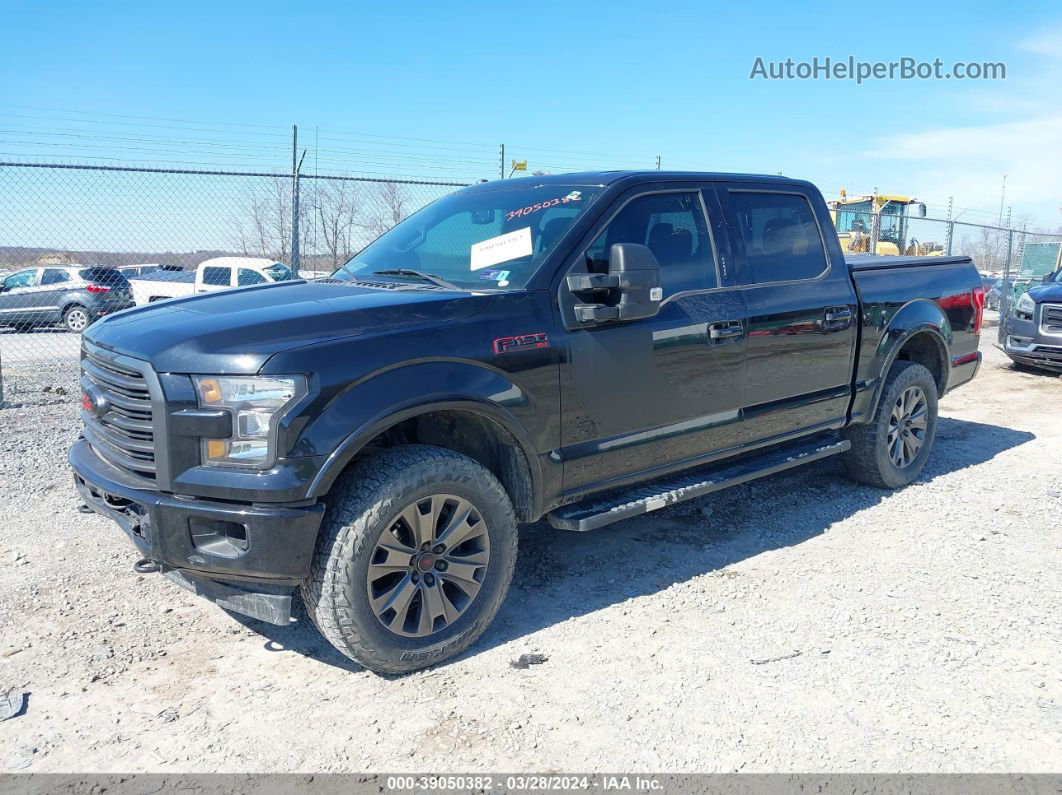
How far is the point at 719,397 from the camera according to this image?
4.32 meters

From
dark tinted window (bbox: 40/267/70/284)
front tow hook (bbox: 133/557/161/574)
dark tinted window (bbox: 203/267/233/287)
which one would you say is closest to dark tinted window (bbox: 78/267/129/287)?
dark tinted window (bbox: 40/267/70/284)

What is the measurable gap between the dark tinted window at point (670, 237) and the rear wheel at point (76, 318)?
51.6 ft

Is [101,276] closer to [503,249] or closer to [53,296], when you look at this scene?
[53,296]

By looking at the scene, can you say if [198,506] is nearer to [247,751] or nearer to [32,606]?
[247,751]

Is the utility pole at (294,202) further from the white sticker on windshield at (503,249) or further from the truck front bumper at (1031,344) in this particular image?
the truck front bumper at (1031,344)

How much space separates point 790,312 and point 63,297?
16.2 meters

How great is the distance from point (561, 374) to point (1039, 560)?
3.02m

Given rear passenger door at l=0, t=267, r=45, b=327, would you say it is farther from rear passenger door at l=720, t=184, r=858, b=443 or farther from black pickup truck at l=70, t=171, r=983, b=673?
rear passenger door at l=720, t=184, r=858, b=443

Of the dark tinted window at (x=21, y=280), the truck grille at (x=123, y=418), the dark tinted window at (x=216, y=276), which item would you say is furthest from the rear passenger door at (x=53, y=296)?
the truck grille at (x=123, y=418)

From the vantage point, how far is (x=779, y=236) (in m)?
4.86

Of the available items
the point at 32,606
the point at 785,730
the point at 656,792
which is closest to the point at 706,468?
the point at 785,730

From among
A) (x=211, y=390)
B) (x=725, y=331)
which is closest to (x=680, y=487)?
(x=725, y=331)

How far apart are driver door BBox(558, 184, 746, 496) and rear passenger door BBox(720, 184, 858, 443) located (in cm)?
17

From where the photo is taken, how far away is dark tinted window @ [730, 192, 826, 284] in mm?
4625
